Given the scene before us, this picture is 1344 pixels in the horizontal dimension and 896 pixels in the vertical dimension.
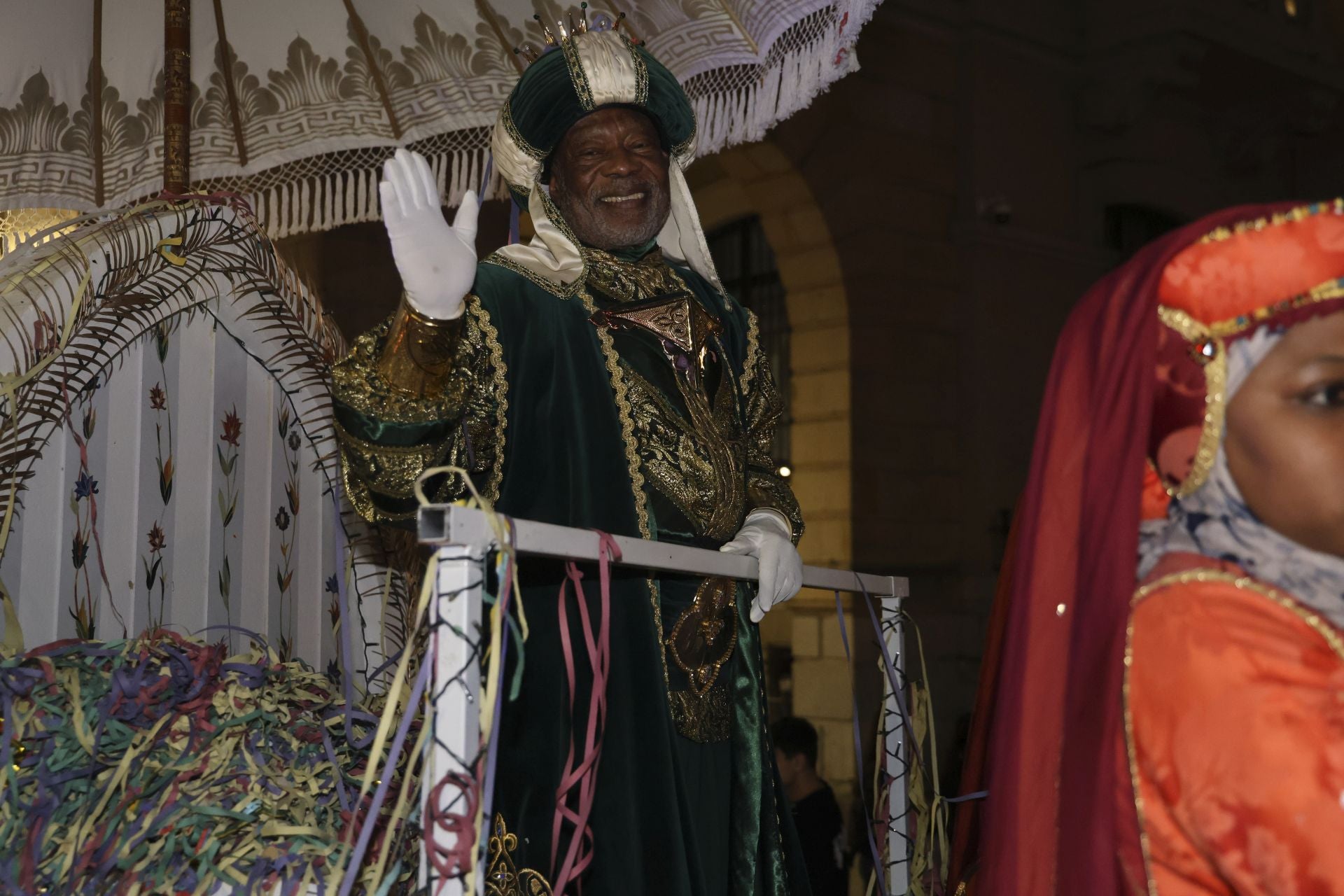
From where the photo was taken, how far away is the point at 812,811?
3.85 meters

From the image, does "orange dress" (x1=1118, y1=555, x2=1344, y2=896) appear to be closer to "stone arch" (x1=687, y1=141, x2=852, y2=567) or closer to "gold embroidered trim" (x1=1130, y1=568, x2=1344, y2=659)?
"gold embroidered trim" (x1=1130, y1=568, x2=1344, y2=659)

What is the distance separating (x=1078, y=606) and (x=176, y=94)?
2044 millimetres

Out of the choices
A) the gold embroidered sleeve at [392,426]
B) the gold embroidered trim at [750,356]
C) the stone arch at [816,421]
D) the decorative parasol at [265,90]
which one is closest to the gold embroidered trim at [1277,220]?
the gold embroidered sleeve at [392,426]

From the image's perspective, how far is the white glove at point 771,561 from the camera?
180cm

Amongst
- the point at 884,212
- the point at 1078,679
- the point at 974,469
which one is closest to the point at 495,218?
the point at 884,212

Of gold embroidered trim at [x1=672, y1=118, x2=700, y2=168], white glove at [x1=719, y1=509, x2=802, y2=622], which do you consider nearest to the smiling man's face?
gold embroidered trim at [x1=672, y1=118, x2=700, y2=168]

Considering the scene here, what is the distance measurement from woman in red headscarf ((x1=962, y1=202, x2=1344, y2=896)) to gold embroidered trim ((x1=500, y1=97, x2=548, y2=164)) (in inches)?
45.0

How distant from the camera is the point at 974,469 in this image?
21.6 ft

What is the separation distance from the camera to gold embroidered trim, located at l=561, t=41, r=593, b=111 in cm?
200

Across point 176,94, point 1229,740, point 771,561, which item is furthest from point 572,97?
point 1229,740

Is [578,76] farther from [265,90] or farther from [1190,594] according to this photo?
[1190,594]

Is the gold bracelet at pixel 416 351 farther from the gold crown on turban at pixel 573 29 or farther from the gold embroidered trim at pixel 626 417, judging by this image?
the gold crown on turban at pixel 573 29

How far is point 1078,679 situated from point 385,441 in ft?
2.99

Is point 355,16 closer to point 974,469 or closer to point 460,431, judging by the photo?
point 460,431
